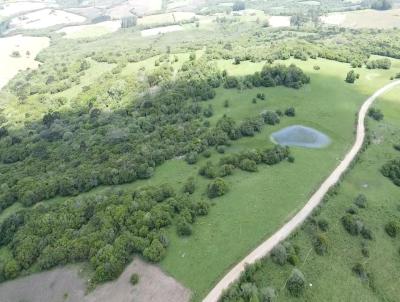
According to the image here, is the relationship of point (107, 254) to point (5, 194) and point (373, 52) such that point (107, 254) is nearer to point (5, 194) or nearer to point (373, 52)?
point (5, 194)

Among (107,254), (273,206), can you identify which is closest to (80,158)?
(107,254)

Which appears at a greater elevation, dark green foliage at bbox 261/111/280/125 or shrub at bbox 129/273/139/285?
shrub at bbox 129/273/139/285

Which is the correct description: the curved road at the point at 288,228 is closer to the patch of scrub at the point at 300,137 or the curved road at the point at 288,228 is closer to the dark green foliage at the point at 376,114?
the patch of scrub at the point at 300,137

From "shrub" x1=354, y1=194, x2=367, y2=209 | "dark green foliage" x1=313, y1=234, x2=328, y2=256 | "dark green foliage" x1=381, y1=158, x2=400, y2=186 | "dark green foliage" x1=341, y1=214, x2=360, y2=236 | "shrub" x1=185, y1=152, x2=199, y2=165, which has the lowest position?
"dark green foliage" x1=381, y1=158, x2=400, y2=186

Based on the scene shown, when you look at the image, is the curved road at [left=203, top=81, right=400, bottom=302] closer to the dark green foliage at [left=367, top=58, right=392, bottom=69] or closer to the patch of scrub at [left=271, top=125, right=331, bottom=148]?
the patch of scrub at [left=271, top=125, right=331, bottom=148]

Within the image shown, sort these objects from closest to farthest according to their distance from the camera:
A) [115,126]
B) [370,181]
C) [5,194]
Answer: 1. [370,181]
2. [5,194]
3. [115,126]

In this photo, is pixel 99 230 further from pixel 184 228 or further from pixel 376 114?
pixel 376 114

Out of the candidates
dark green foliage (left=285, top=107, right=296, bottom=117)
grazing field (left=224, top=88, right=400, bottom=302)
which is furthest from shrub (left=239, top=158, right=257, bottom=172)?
dark green foliage (left=285, top=107, right=296, bottom=117)
